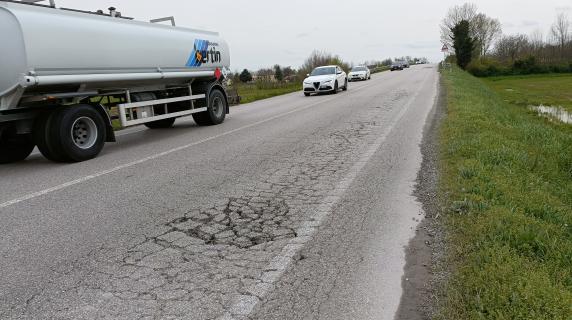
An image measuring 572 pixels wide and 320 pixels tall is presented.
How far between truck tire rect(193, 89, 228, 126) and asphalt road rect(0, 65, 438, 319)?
170 inches

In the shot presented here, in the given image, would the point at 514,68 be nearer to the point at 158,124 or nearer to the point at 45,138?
the point at 158,124

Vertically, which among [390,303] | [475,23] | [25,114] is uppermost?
[475,23]

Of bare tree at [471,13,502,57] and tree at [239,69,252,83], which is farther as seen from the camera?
bare tree at [471,13,502,57]

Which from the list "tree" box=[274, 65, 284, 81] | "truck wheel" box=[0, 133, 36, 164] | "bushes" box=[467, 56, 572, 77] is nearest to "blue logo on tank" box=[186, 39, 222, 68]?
"truck wheel" box=[0, 133, 36, 164]

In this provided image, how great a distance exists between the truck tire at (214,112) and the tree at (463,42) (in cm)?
5285

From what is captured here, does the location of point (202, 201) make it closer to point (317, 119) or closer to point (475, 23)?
point (317, 119)

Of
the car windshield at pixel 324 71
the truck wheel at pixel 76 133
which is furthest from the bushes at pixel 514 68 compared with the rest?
the truck wheel at pixel 76 133

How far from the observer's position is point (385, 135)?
9086 mm

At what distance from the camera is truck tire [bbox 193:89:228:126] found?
1227cm

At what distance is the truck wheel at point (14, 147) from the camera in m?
8.06

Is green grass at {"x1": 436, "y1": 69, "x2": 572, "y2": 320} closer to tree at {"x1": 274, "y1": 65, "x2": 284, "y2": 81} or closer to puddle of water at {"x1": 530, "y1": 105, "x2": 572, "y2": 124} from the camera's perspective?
puddle of water at {"x1": 530, "y1": 105, "x2": 572, "y2": 124}

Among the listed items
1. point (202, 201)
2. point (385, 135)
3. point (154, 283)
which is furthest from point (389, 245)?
point (385, 135)

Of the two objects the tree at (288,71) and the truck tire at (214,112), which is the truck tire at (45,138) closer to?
the truck tire at (214,112)

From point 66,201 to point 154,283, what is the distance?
2.61 meters
